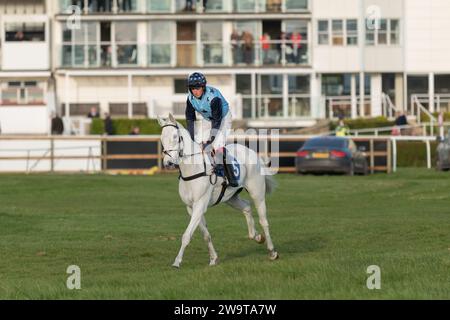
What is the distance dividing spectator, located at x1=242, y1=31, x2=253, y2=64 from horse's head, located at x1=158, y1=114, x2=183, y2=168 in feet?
167

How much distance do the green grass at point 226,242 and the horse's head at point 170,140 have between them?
1.45m

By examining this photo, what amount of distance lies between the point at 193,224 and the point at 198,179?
2.18 ft

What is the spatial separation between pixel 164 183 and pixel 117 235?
17.1 m

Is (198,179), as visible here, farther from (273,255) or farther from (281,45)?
(281,45)

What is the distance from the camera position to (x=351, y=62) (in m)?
70.2

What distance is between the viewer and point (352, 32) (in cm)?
7006

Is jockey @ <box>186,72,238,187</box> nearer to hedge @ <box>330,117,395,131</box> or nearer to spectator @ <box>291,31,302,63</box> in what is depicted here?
hedge @ <box>330,117,395,131</box>

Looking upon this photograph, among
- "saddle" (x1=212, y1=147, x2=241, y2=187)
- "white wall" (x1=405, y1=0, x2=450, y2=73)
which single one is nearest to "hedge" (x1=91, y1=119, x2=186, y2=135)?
"white wall" (x1=405, y1=0, x2=450, y2=73)

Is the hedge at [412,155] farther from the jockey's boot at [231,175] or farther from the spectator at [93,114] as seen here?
the jockey's boot at [231,175]

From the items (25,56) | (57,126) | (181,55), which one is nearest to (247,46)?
(181,55)

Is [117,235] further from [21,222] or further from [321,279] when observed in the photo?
[321,279]

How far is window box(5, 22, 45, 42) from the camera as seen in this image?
228 ft

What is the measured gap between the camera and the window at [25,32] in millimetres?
69625
